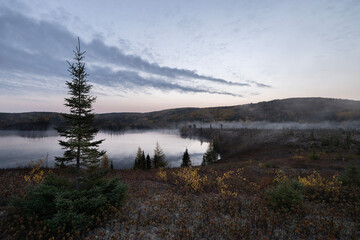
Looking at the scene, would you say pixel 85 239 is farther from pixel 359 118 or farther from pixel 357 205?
pixel 359 118

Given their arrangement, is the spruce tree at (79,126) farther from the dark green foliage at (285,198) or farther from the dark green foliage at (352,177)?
the dark green foliage at (352,177)

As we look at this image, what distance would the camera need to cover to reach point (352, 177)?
1263 cm

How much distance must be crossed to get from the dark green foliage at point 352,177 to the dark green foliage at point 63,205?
57.4ft

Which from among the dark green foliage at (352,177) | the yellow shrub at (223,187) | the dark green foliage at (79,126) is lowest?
the yellow shrub at (223,187)

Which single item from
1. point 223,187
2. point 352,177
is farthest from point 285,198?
point 352,177

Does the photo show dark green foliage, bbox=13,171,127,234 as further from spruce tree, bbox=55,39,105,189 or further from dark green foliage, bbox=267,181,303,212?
dark green foliage, bbox=267,181,303,212

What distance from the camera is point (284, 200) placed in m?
8.73

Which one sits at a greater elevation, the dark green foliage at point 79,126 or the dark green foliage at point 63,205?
the dark green foliage at point 79,126

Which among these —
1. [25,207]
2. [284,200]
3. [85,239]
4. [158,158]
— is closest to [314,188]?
[284,200]

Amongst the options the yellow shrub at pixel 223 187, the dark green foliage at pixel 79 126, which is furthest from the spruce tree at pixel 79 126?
the yellow shrub at pixel 223 187

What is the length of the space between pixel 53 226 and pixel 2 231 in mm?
2466

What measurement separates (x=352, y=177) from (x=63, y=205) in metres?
19.9

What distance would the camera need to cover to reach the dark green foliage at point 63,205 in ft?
21.3

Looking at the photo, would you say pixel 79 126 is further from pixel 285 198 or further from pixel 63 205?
pixel 285 198
